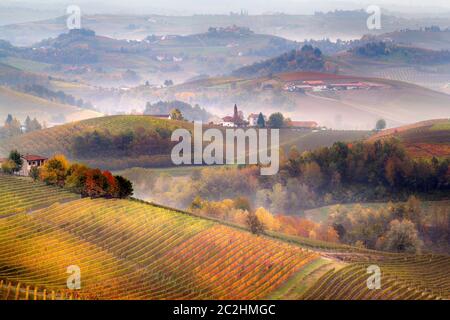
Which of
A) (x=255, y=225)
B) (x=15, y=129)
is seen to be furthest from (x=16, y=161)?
(x=15, y=129)

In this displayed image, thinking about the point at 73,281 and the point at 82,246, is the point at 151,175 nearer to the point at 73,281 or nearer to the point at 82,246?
the point at 82,246

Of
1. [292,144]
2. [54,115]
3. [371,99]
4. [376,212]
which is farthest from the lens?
[371,99]

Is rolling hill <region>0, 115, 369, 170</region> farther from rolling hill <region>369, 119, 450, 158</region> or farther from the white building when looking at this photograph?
the white building

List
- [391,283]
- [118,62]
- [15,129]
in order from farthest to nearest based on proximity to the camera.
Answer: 1. [118,62]
2. [15,129]
3. [391,283]

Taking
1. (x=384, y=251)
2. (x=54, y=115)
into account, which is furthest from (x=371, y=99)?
(x=384, y=251)

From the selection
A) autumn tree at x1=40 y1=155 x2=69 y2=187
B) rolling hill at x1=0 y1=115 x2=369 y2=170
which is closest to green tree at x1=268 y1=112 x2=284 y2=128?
rolling hill at x1=0 y1=115 x2=369 y2=170

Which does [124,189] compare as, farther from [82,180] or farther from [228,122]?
[228,122]
